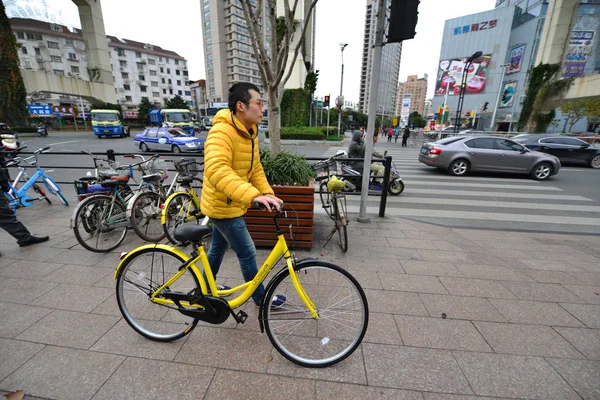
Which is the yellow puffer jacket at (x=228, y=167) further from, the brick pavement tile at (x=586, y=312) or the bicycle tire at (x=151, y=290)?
the brick pavement tile at (x=586, y=312)

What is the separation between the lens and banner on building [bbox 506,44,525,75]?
5159cm

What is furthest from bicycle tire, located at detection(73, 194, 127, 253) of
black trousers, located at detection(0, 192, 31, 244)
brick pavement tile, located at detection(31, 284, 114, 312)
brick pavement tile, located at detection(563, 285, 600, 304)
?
brick pavement tile, located at detection(563, 285, 600, 304)

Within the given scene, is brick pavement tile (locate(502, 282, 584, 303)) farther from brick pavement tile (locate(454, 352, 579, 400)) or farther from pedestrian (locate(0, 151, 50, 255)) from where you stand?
pedestrian (locate(0, 151, 50, 255))

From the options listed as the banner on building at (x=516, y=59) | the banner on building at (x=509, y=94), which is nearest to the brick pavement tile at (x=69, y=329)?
the banner on building at (x=509, y=94)

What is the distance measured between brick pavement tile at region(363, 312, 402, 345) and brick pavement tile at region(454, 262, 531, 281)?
4.83 feet

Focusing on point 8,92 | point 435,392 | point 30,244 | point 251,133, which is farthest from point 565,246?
point 8,92

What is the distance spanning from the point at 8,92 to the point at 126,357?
3779cm

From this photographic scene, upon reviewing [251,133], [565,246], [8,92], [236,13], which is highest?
[236,13]

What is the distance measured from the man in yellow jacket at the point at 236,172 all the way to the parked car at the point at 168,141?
14864 mm

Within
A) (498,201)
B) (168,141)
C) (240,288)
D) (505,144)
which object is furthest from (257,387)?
(168,141)

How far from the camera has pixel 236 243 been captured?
2152 mm

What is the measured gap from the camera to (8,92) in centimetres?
2575

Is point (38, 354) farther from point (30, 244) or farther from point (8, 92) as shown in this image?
point (8, 92)

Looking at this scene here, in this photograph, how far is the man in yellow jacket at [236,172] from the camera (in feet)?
5.69
